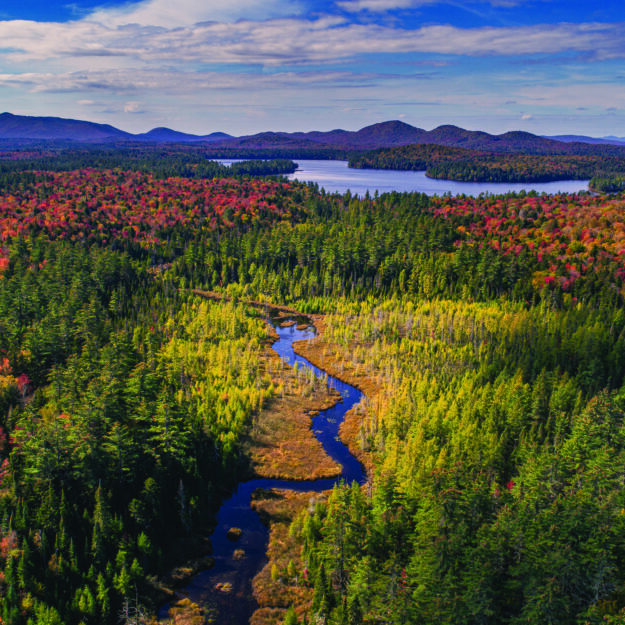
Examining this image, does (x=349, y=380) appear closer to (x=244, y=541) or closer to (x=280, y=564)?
(x=244, y=541)

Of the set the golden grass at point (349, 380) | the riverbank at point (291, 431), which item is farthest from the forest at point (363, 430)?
the riverbank at point (291, 431)

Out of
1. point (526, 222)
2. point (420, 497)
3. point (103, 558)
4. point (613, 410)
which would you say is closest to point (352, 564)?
point (420, 497)

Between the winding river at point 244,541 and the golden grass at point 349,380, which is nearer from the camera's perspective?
the winding river at point 244,541

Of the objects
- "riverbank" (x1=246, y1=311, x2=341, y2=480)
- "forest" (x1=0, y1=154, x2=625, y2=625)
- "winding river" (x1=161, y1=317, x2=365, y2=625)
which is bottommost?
"winding river" (x1=161, y1=317, x2=365, y2=625)

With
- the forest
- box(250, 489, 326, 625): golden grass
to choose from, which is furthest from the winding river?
the forest

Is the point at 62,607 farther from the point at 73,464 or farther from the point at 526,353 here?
the point at 526,353

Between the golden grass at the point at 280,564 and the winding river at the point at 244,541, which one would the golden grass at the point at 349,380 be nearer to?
the winding river at the point at 244,541

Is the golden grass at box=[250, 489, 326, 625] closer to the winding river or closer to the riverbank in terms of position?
the winding river
